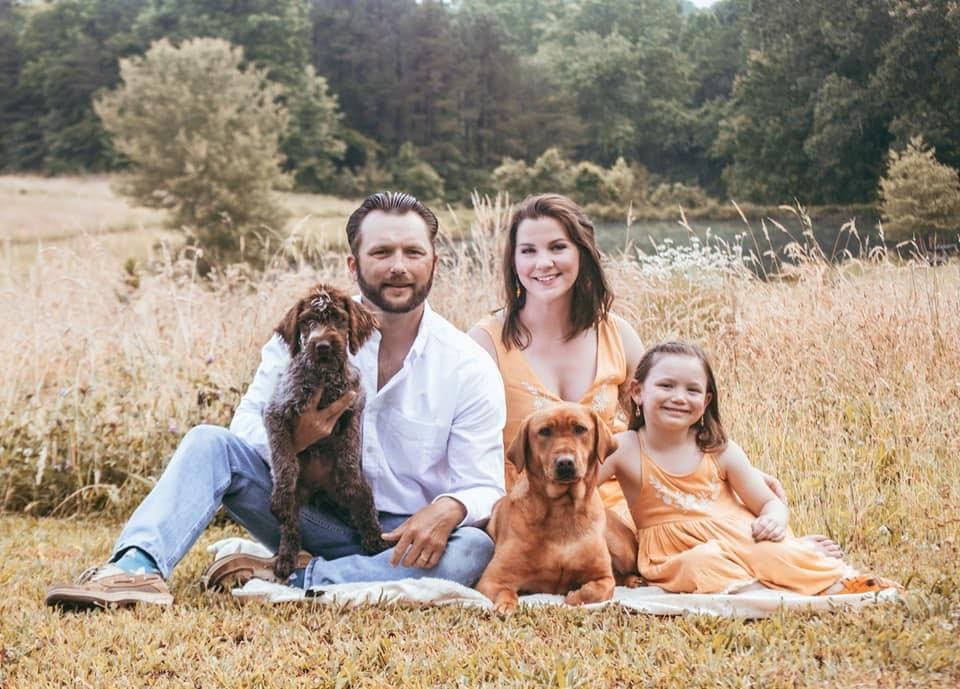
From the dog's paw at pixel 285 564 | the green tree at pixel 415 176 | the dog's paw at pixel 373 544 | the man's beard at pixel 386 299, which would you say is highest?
the green tree at pixel 415 176

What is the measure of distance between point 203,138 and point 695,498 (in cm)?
2237

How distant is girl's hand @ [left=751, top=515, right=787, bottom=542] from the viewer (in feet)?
11.7

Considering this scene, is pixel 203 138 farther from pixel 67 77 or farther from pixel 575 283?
pixel 575 283

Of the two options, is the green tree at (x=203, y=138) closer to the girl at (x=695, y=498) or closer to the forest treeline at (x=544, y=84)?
the forest treeline at (x=544, y=84)

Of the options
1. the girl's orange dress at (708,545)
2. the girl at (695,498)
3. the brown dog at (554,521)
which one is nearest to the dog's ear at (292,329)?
the brown dog at (554,521)

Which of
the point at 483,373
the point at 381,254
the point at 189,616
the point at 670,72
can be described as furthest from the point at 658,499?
the point at 670,72

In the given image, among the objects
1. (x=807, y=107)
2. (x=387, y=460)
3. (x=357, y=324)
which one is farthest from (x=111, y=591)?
(x=807, y=107)

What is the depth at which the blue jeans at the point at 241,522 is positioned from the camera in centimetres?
329

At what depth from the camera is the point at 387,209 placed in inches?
143

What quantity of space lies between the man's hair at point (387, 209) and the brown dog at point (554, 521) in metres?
0.89

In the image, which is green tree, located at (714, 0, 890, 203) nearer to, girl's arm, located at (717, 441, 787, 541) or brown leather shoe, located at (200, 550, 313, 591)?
girl's arm, located at (717, 441, 787, 541)

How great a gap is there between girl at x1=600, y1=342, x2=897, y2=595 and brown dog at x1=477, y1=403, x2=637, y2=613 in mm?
352

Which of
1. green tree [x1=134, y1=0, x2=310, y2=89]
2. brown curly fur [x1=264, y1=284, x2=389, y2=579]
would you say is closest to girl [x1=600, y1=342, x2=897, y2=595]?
brown curly fur [x1=264, y1=284, x2=389, y2=579]

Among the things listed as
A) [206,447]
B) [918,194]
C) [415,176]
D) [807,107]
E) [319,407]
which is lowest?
[206,447]
